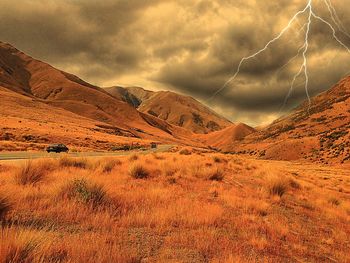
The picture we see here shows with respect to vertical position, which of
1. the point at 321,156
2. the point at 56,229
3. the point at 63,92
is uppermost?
the point at 63,92

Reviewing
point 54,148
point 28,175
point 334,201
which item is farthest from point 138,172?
point 54,148

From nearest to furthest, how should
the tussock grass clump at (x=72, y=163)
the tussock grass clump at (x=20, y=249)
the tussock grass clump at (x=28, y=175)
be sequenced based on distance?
the tussock grass clump at (x=20, y=249)
the tussock grass clump at (x=28, y=175)
the tussock grass clump at (x=72, y=163)

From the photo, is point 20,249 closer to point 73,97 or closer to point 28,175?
point 28,175

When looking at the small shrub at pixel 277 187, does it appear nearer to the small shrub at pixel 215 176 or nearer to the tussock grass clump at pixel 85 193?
the small shrub at pixel 215 176

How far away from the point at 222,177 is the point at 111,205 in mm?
8756

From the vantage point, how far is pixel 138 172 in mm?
14211

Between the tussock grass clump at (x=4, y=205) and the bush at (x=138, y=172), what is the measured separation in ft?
24.1

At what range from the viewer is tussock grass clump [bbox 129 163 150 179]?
45.5 feet

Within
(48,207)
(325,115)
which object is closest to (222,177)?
(48,207)

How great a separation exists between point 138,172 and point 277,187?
565cm

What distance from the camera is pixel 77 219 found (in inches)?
269

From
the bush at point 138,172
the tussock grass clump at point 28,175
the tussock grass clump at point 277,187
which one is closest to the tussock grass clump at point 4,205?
the tussock grass clump at point 28,175

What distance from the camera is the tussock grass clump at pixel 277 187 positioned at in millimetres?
13348

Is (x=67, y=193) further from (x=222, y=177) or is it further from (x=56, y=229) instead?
(x=222, y=177)
